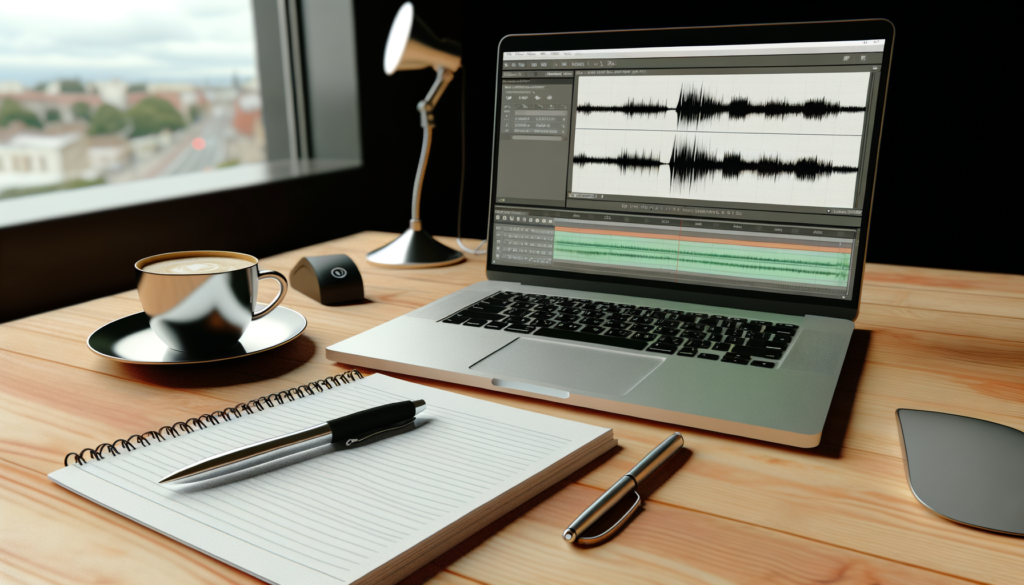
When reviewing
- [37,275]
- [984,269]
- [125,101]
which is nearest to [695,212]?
[37,275]

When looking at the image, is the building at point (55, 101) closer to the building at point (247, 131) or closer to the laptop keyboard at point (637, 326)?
the building at point (247, 131)

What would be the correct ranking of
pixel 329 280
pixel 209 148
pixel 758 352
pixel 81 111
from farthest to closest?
1. pixel 209 148
2. pixel 81 111
3. pixel 329 280
4. pixel 758 352

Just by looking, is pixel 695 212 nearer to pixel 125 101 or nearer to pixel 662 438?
pixel 662 438

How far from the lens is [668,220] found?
90cm

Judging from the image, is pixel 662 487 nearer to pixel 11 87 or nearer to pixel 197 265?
pixel 197 265

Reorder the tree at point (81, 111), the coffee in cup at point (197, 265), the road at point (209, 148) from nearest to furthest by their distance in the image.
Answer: the coffee in cup at point (197, 265) → the tree at point (81, 111) → the road at point (209, 148)

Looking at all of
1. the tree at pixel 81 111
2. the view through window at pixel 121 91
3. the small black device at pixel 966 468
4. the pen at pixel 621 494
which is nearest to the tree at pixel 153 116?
the view through window at pixel 121 91

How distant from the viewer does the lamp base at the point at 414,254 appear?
1195mm

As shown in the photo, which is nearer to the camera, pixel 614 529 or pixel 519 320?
pixel 614 529

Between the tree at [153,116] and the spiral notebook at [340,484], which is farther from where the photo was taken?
the tree at [153,116]

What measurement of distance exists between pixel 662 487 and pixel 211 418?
37cm

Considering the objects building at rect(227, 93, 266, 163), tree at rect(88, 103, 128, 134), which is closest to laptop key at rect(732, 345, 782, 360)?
tree at rect(88, 103, 128, 134)

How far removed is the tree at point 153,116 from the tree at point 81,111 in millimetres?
106

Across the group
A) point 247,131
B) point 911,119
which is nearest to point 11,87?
point 247,131
